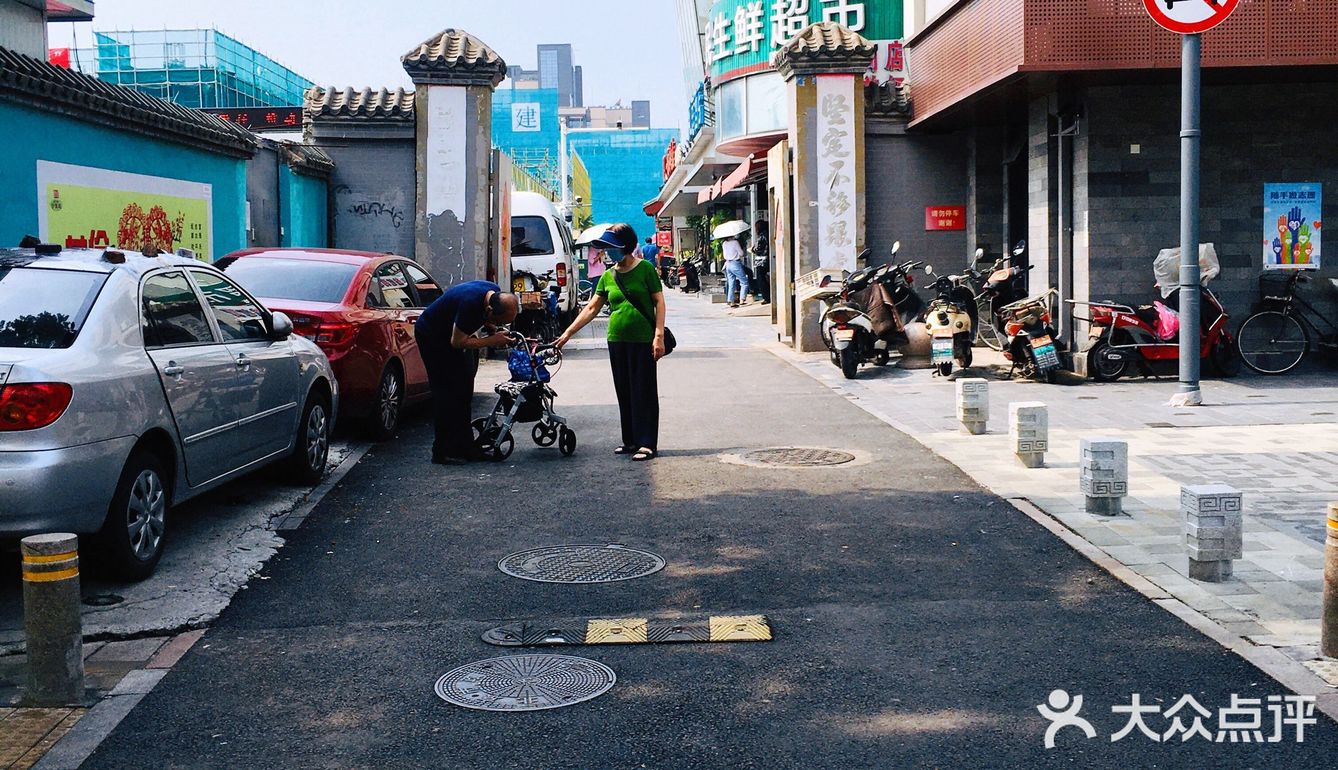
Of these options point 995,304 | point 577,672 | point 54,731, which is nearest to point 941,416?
point 995,304

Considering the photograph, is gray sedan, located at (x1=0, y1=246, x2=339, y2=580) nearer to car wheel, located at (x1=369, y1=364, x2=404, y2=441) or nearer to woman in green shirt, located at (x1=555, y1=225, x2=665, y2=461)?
car wheel, located at (x1=369, y1=364, x2=404, y2=441)

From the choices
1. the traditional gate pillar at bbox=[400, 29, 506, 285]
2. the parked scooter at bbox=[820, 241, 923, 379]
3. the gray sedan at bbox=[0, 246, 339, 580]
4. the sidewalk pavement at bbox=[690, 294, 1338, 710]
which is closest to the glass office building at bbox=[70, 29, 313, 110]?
the traditional gate pillar at bbox=[400, 29, 506, 285]

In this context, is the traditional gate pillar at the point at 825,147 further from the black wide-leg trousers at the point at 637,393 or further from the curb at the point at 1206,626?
the curb at the point at 1206,626

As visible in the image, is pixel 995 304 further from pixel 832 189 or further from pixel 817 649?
pixel 817 649

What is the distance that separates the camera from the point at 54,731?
14.5 feet

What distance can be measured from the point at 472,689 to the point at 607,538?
246cm

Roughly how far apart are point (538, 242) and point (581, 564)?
17.6 metres

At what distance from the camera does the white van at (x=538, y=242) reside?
23.4m

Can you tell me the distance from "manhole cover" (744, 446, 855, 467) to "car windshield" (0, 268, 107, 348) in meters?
4.83

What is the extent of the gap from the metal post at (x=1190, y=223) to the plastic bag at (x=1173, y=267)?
2.06 metres

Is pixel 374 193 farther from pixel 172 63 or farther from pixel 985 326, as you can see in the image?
pixel 172 63

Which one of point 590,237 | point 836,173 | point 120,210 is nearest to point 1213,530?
point 120,210

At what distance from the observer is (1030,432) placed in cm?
905

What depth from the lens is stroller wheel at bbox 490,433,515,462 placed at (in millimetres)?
9711
